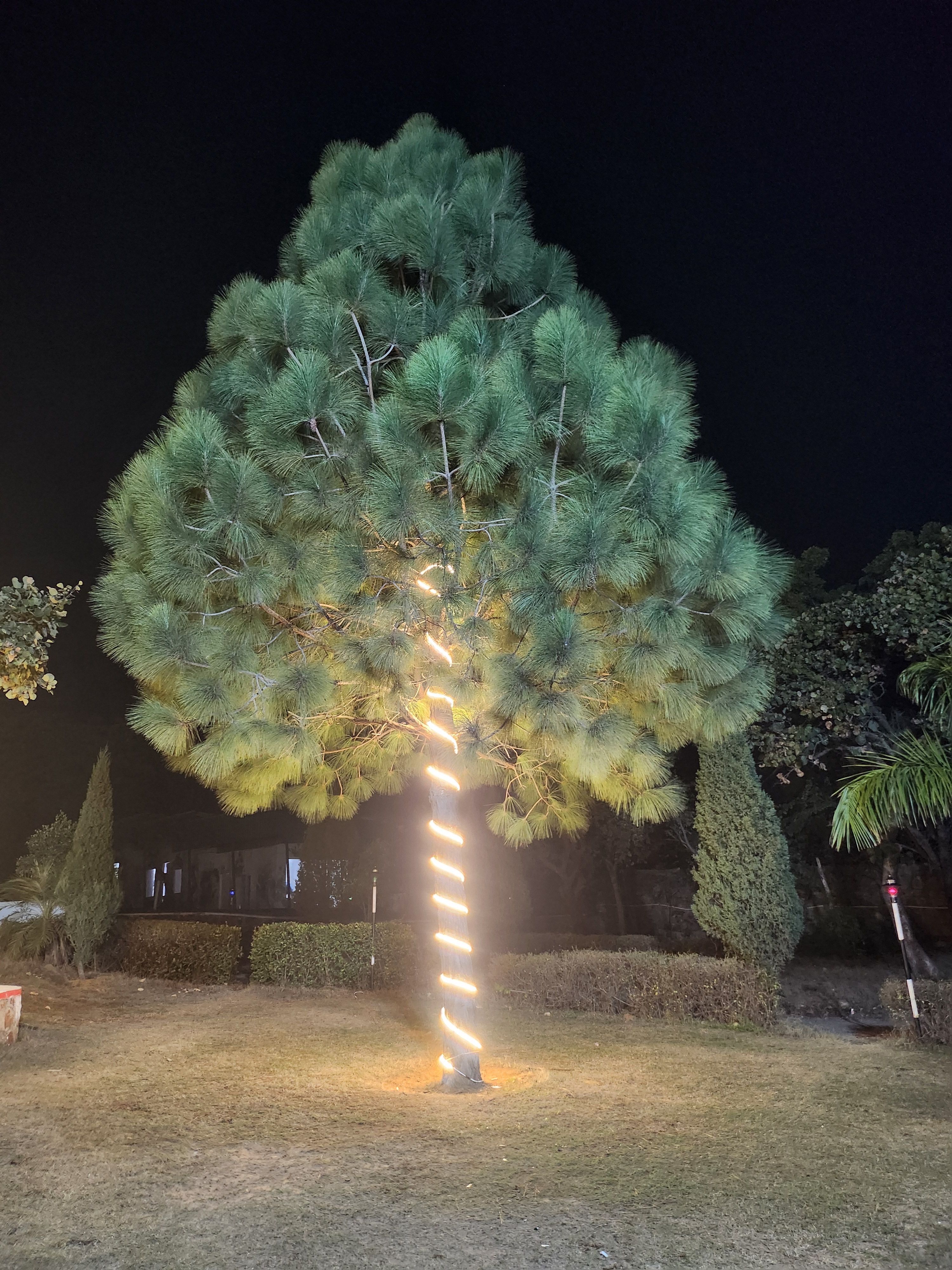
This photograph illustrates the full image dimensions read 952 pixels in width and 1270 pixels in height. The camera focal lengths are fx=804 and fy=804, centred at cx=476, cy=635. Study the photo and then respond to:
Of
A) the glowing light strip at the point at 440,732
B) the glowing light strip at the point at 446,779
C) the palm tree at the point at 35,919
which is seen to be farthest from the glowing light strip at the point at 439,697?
the palm tree at the point at 35,919

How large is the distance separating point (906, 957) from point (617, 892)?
10671 mm

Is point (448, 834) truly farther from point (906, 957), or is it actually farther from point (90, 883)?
point (90, 883)

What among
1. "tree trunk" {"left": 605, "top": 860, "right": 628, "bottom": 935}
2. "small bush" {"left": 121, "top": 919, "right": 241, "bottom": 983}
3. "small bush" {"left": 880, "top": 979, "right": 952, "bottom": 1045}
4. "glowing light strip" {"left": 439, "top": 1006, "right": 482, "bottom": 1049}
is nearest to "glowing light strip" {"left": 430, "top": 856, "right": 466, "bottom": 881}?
"glowing light strip" {"left": 439, "top": 1006, "right": 482, "bottom": 1049}

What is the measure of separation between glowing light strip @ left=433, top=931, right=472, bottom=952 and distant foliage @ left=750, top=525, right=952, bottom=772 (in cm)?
481

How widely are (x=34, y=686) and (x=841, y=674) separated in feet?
26.1

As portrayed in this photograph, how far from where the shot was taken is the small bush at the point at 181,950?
1020 centimetres

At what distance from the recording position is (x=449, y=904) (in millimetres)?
5488

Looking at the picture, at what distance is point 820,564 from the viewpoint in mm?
11914

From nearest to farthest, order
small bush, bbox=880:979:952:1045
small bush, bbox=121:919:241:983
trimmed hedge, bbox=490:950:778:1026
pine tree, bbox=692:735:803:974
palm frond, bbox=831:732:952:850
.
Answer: palm frond, bbox=831:732:952:850 → small bush, bbox=880:979:952:1045 → trimmed hedge, bbox=490:950:778:1026 → pine tree, bbox=692:735:803:974 → small bush, bbox=121:919:241:983

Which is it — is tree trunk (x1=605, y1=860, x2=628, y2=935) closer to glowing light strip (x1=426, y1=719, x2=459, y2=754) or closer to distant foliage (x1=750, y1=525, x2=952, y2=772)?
distant foliage (x1=750, y1=525, x2=952, y2=772)

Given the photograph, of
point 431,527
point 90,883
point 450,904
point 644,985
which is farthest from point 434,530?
point 90,883

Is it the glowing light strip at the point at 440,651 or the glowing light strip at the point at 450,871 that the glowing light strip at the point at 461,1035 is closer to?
the glowing light strip at the point at 450,871

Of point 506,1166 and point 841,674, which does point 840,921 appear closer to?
point 841,674

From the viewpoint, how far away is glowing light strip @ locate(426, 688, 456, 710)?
5405 mm
